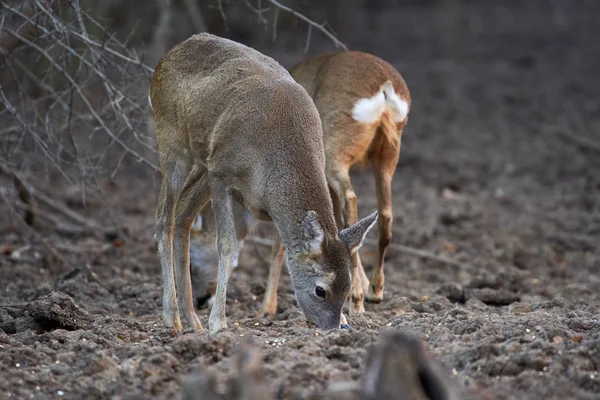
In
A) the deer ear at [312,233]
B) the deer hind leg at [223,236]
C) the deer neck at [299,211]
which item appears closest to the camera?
the deer ear at [312,233]

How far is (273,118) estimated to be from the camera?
19.9 feet

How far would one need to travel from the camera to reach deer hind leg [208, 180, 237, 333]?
241 inches

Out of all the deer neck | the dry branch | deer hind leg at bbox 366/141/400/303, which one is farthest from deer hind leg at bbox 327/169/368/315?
the dry branch

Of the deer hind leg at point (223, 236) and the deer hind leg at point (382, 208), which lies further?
the deer hind leg at point (382, 208)

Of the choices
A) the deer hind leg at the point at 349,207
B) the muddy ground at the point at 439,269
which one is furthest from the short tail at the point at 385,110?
the muddy ground at the point at 439,269

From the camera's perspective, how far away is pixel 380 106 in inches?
293

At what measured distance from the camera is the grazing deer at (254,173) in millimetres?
5980

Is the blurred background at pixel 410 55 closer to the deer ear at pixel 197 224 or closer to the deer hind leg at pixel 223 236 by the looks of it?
the deer ear at pixel 197 224

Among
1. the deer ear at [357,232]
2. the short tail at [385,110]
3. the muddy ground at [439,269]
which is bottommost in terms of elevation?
the muddy ground at [439,269]

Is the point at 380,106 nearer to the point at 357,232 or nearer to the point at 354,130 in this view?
the point at 354,130

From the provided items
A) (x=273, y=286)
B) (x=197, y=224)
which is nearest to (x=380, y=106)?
(x=273, y=286)

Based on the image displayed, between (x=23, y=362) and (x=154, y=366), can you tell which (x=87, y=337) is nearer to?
(x=23, y=362)

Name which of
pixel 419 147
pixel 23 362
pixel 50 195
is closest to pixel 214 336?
pixel 23 362

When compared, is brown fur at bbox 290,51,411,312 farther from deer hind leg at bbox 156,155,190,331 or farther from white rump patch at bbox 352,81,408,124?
deer hind leg at bbox 156,155,190,331
